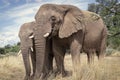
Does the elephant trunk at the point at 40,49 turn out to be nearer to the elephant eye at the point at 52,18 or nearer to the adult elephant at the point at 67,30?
the adult elephant at the point at 67,30

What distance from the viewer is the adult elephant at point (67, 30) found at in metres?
12.0

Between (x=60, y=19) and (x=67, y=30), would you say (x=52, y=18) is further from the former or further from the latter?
(x=67, y=30)

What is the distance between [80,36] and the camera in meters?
13.0

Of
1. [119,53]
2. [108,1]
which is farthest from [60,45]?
[119,53]

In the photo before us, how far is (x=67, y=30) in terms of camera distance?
1264cm

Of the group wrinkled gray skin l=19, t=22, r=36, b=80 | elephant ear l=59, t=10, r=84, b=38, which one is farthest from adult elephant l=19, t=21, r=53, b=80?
elephant ear l=59, t=10, r=84, b=38

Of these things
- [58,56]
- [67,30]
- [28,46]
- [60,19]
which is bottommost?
[58,56]

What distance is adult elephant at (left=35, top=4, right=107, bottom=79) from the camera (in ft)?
39.5

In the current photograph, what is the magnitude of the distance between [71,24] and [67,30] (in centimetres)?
37

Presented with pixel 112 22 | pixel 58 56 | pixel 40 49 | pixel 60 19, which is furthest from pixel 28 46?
pixel 112 22

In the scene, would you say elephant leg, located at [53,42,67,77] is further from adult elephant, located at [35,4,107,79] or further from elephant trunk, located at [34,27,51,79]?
elephant trunk, located at [34,27,51,79]

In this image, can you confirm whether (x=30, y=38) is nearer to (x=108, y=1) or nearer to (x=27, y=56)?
(x=27, y=56)

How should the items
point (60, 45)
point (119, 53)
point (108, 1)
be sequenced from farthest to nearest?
point (119, 53), point (108, 1), point (60, 45)

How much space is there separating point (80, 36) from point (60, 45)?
78 centimetres
